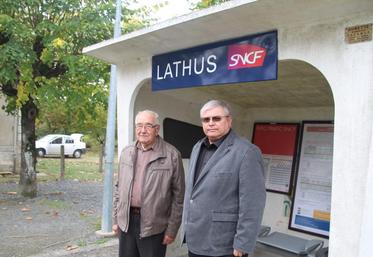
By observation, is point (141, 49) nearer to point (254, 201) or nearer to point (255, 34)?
point (255, 34)

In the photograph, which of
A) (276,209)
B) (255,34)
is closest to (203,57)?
(255,34)

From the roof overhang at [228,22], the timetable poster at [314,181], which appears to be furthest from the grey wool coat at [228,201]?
the timetable poster at [314,181]

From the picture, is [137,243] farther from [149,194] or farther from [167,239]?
[149,194]

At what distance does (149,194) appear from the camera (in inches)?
144

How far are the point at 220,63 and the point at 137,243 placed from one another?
1685mm

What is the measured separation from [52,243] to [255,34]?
16.4ft

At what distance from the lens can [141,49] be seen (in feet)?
15.1

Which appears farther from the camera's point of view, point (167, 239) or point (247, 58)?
point (167, 239)

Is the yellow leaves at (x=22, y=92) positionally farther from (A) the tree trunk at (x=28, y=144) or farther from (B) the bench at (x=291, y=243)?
(B) the bench at (x=291, y=243)

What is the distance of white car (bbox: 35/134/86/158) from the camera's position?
29.0 m

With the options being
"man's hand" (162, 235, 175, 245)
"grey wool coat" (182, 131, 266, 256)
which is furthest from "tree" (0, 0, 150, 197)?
"grey wool coat" (182, 131, 266, 256)

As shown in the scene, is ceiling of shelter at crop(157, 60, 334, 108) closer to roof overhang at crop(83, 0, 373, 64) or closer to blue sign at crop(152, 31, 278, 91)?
blue sign at crop(152, 31, 278, 91)

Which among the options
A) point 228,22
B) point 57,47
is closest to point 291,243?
point 228,22

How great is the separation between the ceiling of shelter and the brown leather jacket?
1.32 metres
